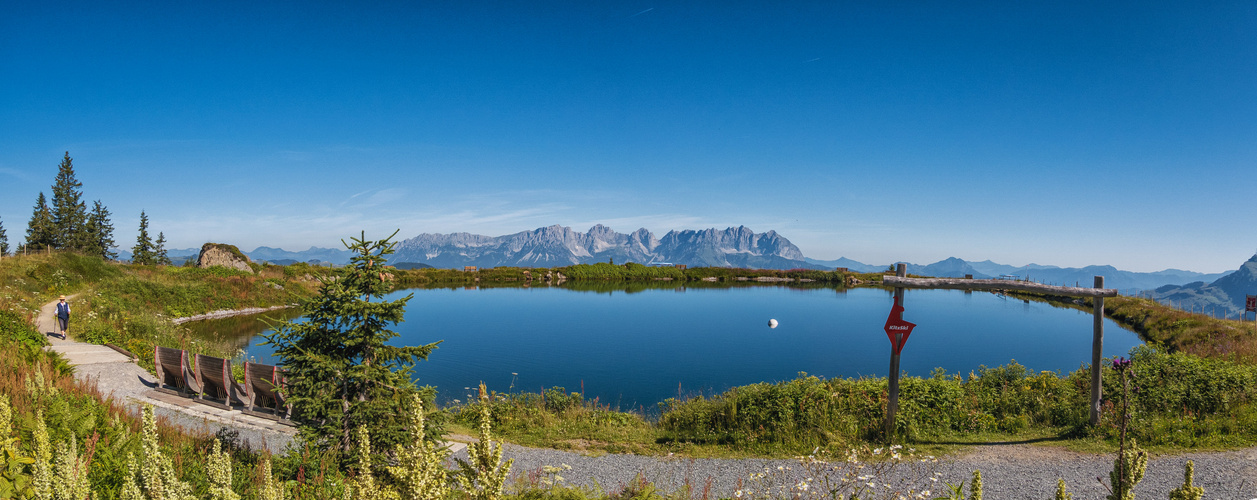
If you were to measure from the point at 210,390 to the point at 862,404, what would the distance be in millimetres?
13597

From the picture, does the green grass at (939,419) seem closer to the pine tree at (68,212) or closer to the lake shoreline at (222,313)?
the lake shoreline at (222,313)

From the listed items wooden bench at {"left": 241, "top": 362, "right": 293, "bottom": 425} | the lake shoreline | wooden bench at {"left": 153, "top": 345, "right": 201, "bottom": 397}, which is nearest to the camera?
wooden bench at {"left": 241, "top": 362, "right": 293, "bottom": 425}

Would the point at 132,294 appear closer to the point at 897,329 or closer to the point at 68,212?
the point at 897,329

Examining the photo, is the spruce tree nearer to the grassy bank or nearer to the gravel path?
the gravel path

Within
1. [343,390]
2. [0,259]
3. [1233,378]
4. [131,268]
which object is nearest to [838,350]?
[1233,378]

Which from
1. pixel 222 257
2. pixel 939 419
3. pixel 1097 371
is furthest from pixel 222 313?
pixel 1097 371

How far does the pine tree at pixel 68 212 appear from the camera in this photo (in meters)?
56.6

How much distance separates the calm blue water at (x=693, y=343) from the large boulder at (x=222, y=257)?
2072 centimetres

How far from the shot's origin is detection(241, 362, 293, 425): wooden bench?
985 centimetres

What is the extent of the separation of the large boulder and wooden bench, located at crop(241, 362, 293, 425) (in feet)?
145

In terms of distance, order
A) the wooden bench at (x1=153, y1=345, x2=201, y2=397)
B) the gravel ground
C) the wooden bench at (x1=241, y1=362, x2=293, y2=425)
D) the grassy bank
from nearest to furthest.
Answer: the gravel ground < the wooden bench at (x1=241, y1=362, x2=293, y2=425) < the wooden bench at (x1=153, y1=345, x2=201, y2=397) < the grassy bank

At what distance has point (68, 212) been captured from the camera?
58.2m

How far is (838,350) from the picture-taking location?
22344 mm

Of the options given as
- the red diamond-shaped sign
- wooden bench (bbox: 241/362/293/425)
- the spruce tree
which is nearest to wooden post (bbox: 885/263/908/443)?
the red diamond-shaped sign
